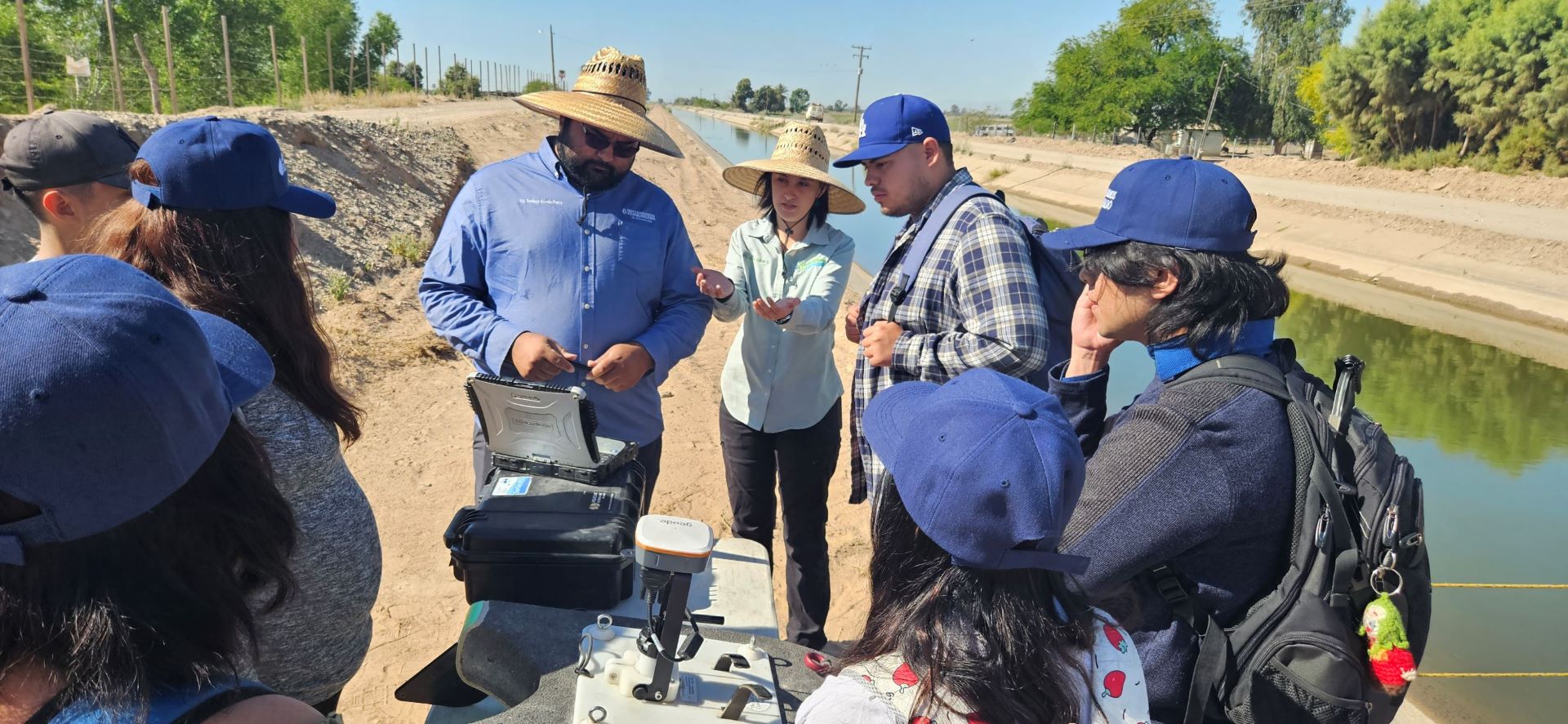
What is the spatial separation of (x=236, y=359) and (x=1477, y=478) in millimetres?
10450

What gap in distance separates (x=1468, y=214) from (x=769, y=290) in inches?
989

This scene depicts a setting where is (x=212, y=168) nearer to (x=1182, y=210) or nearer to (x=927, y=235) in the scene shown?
(x=927, y=235)

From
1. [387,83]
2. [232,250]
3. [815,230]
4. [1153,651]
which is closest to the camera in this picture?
[1153,651]

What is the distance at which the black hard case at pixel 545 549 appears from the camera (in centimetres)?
200

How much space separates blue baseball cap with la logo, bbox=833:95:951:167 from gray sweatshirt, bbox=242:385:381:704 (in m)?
1.88

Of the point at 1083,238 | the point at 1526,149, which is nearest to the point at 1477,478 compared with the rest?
the point at 1083,238

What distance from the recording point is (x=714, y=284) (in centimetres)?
304

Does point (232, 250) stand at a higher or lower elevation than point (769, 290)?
higher

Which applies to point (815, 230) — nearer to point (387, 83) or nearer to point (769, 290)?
point (769, 290)

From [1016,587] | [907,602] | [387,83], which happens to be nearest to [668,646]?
[907,602]

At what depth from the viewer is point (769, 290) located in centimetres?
366

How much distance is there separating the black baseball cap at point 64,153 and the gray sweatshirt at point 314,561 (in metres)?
1.66

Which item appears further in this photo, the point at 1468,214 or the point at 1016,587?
the point at 1468,214

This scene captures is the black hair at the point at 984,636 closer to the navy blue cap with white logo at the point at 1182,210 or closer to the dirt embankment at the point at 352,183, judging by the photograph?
the navy blue cap with white logo at the point at 1182,210
